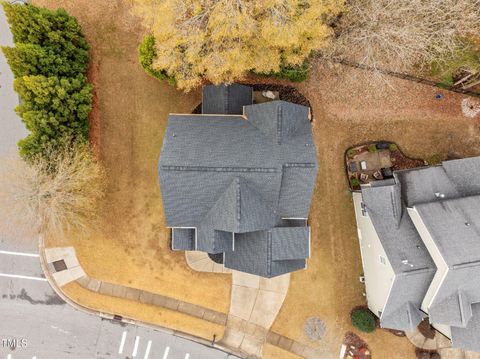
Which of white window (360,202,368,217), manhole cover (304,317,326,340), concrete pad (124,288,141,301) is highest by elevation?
white window (360,202,368,217)

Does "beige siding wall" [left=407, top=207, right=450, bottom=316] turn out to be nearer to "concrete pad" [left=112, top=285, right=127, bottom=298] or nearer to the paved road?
the paved road

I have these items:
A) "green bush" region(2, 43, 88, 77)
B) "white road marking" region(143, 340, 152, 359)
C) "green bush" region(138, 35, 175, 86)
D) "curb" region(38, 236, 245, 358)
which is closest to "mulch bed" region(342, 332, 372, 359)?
"curb" region(38, 236, 245, 358)

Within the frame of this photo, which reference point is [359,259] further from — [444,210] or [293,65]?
[293,65]

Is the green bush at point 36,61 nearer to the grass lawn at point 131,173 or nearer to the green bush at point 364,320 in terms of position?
the grass lawn at point 131,173

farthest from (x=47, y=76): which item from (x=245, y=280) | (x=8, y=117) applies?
(x=245, y=280)

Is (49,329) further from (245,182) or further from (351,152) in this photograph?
(351,152)

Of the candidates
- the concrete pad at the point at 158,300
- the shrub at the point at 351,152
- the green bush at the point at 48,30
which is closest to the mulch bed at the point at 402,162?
the shrub at the point at 351,152
